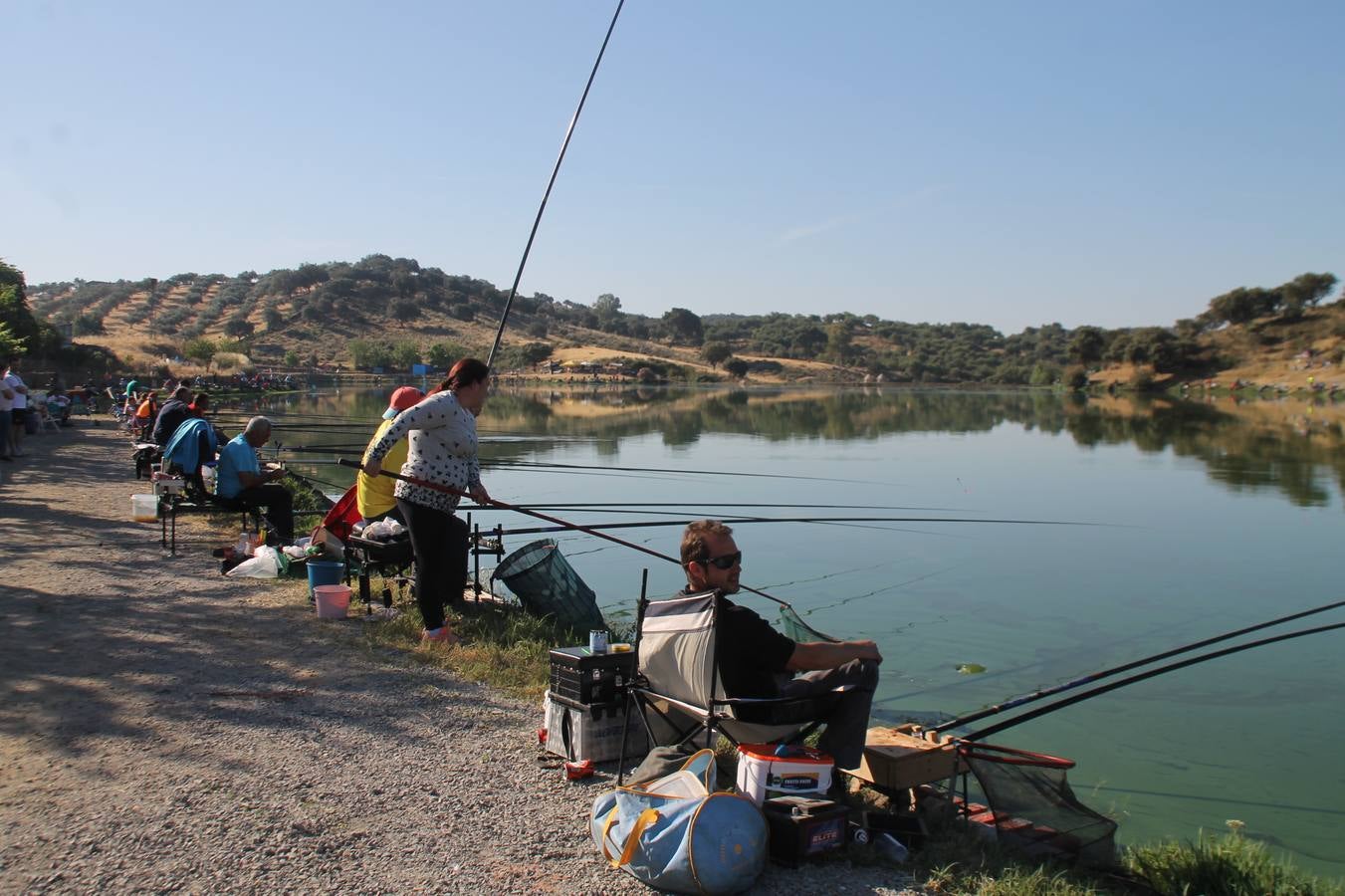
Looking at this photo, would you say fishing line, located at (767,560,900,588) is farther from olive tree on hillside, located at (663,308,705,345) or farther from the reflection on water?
olive tree on hillside, located at (663,308,705,345)

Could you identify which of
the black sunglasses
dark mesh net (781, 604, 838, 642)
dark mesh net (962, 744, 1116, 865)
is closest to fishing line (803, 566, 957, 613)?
dark mesh net (781, 604, 838, 642)

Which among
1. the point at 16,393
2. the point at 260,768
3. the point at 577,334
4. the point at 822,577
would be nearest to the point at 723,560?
the point at 260,768

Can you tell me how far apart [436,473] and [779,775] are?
10.7 ft

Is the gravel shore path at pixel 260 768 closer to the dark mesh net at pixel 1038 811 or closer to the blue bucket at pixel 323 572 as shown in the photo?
the blue bucket at pixel 323 572

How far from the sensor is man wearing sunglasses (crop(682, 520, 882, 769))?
3982 millimetres

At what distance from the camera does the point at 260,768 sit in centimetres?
438

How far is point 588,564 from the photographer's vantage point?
11.3 meters

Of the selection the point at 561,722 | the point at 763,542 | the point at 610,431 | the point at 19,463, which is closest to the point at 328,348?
the point at 610,431

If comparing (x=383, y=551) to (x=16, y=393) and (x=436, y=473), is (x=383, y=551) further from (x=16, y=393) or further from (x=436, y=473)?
(x=16, y=393)

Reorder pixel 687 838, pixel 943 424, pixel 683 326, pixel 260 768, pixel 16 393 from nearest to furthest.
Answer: pixel 687 838 → pixel 260 768 → pixel 16 393 → pixel 943 424 → pixel 683 326

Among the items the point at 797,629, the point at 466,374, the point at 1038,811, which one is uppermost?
the point at 466,374

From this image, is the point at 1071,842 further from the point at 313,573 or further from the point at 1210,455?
the point at 1210,455

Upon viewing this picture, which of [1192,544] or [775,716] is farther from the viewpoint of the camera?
[1192,544]

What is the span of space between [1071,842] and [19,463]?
16.1 meters
